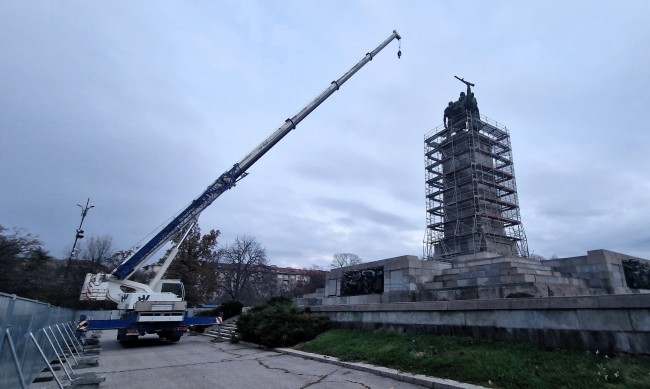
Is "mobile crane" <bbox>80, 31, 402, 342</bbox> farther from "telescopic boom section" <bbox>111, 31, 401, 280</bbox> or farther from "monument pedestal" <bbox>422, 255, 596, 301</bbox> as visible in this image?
"monument pedestal" <bbox>422, 255, 596, 301</bbox>

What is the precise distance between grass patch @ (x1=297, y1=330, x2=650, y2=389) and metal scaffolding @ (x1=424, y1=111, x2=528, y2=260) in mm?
21479

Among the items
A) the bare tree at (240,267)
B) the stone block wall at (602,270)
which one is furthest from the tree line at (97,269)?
the stone block wall at (602,270)

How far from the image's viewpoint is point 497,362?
7.00 metres

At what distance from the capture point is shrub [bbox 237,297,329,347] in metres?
13.2

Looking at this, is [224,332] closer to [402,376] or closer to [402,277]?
[402,277]

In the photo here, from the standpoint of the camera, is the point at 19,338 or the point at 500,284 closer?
the point at 19,338

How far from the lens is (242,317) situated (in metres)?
15.8

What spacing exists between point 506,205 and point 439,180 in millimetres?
6521

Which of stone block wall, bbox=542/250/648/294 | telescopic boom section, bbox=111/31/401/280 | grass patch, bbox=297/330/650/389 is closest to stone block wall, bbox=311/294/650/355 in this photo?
grass patch, bbox=297/330/650/389

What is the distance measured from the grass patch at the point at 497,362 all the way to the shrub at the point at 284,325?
9.69ft

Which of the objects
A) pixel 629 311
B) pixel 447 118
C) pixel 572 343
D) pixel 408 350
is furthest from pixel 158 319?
pixel 447 118

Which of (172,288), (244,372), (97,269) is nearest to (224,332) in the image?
(172,288)

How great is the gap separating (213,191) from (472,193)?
71.5 ft

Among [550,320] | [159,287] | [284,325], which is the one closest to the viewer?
[550,320]
